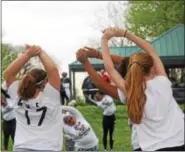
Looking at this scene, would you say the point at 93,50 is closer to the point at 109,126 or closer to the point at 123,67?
the point at 123,67

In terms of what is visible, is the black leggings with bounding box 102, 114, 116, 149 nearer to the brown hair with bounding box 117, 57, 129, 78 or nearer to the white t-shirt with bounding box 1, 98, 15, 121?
the white t-shirt with bounding box 1, 98, 15, 121

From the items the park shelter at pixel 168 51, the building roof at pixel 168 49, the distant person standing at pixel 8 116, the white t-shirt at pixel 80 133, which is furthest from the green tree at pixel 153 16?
the white t-shirt at pixel 80 133

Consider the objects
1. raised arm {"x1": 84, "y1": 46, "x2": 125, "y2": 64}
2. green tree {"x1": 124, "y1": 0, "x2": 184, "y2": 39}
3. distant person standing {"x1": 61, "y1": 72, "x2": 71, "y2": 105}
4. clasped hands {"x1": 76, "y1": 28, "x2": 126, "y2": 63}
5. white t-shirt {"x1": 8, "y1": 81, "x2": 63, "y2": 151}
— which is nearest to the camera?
clasped hands {"x1": 76, "y1": 28, "x2": 126, "y2": 63}

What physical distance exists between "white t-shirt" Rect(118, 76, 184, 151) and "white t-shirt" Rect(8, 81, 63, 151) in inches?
36.9

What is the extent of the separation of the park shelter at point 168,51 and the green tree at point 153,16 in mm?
5337

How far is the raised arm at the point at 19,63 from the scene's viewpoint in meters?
5.05

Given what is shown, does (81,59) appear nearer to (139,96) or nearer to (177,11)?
(139,96)

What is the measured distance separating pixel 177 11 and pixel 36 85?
3341cm

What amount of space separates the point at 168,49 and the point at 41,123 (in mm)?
25068

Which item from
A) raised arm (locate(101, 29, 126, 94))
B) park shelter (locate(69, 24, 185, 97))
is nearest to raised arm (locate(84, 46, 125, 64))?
raised arm (locate(101, 29, 126, 94))

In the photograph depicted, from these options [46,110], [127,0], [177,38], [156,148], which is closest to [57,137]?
[46,110]

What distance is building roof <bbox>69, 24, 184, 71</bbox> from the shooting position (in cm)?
2877

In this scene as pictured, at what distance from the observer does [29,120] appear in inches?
198

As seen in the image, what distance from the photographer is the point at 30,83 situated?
16.6 ft
